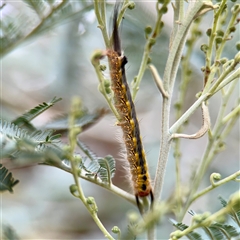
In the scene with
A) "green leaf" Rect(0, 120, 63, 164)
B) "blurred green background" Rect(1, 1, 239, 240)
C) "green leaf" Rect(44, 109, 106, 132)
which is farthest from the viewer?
"blurred green background" Rect(1, 1, 239, 240)

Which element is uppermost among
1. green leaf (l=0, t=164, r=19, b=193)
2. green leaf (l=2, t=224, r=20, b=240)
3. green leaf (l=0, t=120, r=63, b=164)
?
green leaf (l=0, t=120, r=63, b=164)

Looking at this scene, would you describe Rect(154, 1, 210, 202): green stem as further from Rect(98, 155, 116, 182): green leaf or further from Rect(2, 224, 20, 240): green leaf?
Rect(2, 224, 20, 240): green leaf

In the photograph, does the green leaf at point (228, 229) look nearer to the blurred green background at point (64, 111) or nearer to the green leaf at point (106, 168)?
the green leaf at point (106, 168)

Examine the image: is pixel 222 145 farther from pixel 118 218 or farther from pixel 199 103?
pixel 118 218

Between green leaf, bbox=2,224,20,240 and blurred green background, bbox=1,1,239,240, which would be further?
blurred green background, bbox=1,1,239,240

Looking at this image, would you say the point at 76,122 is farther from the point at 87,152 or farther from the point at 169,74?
the point at 169,74

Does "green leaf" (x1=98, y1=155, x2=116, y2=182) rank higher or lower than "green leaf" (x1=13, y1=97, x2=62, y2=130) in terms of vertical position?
lower

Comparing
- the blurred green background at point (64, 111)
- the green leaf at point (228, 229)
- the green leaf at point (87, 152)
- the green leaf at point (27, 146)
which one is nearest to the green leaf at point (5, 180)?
the green leaf at point (27, 146)

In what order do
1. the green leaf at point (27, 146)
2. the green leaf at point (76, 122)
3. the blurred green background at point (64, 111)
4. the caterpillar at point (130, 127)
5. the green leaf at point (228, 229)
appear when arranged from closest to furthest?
the green leaf at point (27, 146) → the green leaf at point (228, 229) → the caterpillar at point (130, 127) → the green leaf at point (76, 122) → the blurred green background at point (64, 111)

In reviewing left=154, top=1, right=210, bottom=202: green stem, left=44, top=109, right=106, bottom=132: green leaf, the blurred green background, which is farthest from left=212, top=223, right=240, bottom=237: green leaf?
the blurred green background
